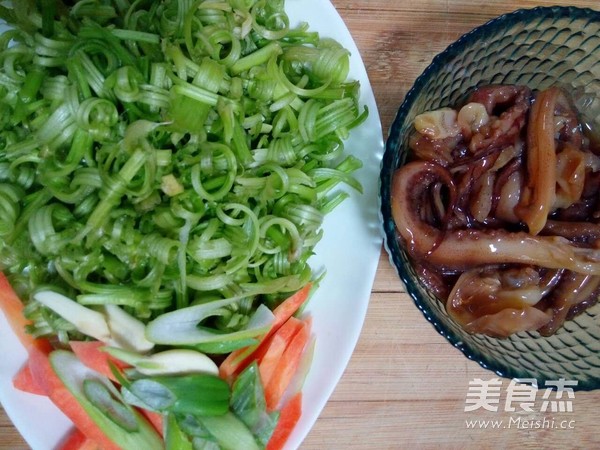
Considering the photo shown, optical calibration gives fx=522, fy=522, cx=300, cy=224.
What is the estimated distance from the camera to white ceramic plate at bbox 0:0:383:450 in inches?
55.4

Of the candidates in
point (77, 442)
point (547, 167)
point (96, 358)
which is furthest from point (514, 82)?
point (77, 442)

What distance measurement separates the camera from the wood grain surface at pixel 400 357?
5.31ft

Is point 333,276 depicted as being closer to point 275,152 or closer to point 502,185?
point 275,152

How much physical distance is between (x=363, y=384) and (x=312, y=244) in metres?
0.54

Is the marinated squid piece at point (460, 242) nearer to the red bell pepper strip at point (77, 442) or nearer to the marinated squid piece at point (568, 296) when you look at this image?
the marinated squid piece at point (568, 296)

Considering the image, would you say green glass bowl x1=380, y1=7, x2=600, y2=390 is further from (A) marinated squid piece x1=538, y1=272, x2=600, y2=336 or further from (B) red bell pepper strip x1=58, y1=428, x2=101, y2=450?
(B) red bell pepper strip x1=58, y1=428, x2=101, y2=450

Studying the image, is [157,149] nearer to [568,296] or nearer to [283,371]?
[283,371]

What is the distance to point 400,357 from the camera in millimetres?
1643

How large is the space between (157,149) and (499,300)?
877 millimetres

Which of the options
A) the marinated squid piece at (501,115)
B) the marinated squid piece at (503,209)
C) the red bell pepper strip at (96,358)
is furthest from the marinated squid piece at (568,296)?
the red bell pepper strip at (96,358)

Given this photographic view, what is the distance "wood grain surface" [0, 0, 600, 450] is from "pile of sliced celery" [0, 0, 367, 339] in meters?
0.34

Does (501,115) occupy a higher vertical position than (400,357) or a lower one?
higher

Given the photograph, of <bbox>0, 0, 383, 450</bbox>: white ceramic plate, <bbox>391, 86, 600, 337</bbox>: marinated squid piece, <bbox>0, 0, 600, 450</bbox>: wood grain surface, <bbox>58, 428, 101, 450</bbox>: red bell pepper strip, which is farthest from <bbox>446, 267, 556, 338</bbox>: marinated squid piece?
<bbox>58, 428, 101, 450</bbox>: red bell pepper strip

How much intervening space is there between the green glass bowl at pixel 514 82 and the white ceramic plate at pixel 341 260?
13 cm
